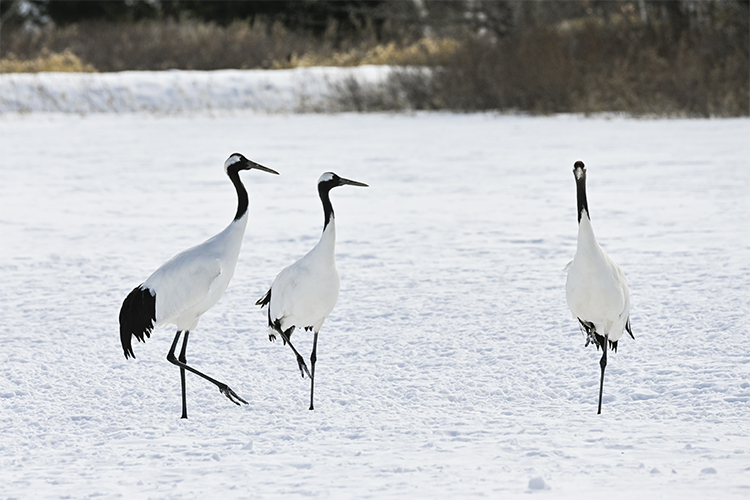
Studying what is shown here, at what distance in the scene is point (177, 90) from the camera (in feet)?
61.5

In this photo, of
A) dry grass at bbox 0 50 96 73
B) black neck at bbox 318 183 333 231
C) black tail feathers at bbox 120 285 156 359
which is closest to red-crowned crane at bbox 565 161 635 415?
black neck at bbox 318 183 333 231

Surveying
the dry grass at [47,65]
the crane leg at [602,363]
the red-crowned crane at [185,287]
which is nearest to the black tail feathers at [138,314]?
the red-crowned crane at [185,287]

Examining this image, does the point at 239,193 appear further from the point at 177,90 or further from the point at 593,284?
the point at 177,90

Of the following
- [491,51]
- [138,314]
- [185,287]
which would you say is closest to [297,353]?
[185,287]

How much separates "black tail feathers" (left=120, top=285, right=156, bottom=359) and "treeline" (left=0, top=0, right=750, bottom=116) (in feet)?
43.3

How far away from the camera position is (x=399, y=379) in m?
4.28

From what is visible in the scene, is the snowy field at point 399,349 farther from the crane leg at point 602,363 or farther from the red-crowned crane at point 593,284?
the red-crowned crane at point 593,284

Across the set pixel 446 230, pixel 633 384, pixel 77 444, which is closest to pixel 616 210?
pixel 446 230

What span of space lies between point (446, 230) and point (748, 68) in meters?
10.3

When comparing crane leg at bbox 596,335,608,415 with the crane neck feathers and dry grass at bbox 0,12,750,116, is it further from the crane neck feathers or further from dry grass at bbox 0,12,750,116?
dry grass at bbox 0,12,750,116

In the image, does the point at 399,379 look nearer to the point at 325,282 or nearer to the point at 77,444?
the point at 325,282

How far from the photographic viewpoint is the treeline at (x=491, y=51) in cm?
1606

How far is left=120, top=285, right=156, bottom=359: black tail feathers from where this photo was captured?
3809 mm

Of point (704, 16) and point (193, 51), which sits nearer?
point (704, 16)
